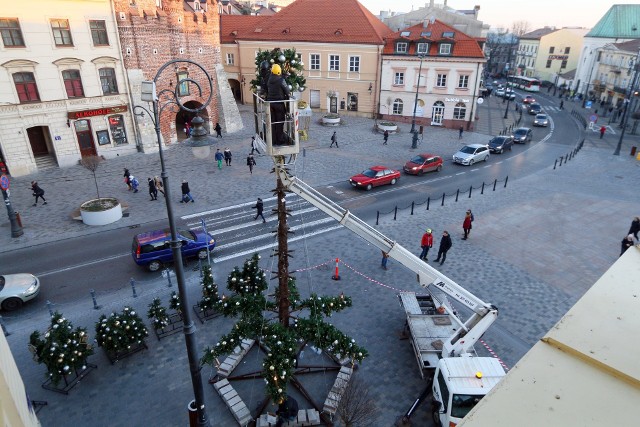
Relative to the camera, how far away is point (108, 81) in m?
27.7

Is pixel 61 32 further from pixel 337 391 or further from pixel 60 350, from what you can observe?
pixel 337 391

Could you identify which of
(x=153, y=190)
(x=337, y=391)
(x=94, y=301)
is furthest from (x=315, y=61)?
(x=337, y=391)

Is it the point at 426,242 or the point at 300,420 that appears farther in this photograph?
the point at 426,242

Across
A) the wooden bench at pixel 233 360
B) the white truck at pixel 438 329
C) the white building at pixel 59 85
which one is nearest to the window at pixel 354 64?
the white building at pixel 59 85

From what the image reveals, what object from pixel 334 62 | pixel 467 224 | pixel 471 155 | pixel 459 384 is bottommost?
pixel 471 155

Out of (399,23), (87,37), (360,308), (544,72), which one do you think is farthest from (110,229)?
(544,72)

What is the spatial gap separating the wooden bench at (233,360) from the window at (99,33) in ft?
79.5

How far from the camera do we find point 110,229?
18.8 metres

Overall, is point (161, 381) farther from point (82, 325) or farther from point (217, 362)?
point (82, 325)

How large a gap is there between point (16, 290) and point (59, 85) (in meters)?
17.3

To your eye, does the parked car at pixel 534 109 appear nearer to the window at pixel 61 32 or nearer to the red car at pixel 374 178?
the red car at pixel 374 178

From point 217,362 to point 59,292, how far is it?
7.26m

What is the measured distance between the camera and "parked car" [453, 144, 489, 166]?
96.4 ft

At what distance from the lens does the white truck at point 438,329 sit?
8508mm
